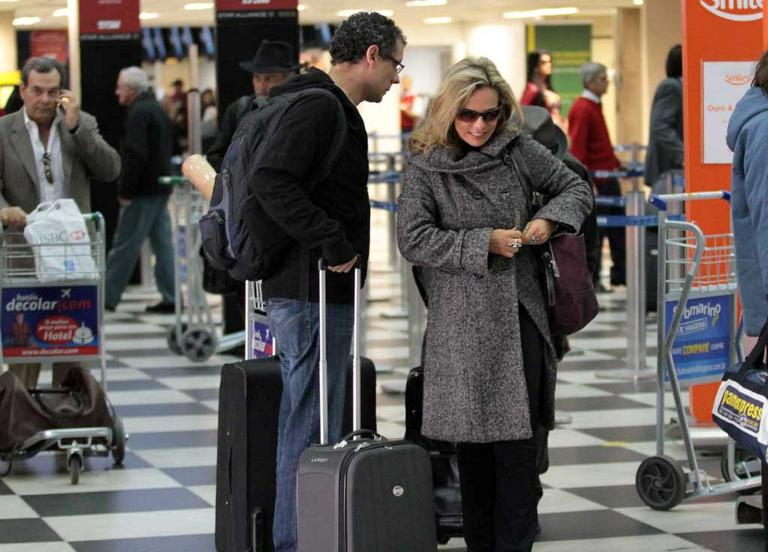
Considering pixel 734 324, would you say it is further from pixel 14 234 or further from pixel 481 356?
pixel 14 234

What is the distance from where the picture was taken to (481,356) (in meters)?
4.53

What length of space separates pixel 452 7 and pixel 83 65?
1081cm

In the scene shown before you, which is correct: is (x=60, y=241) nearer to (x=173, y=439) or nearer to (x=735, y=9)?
(x=173, y=439)

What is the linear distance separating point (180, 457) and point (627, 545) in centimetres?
225

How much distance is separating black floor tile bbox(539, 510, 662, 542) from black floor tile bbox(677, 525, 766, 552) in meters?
0.15

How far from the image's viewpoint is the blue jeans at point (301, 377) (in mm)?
4516

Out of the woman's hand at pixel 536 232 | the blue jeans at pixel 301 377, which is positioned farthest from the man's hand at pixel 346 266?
the woman's hand at pixel 536 232

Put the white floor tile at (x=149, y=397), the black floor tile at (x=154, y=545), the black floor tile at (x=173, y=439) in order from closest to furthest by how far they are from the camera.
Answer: the black floor tile at (x=154, y=545) < the black floor tile at (x=173, y=439) < the white floor tile at (x=149, y=397)

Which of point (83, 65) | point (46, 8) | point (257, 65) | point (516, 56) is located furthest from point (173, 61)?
point (257, 65)

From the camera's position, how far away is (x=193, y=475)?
253 inches

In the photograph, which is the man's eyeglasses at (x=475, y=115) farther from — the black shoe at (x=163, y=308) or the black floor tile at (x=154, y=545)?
the black shoe at (x=163, y=308)

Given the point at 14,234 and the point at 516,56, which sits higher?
the point at 516,56

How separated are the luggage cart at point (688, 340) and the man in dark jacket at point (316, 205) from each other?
140 cm

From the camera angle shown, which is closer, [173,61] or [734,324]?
[734,324]
